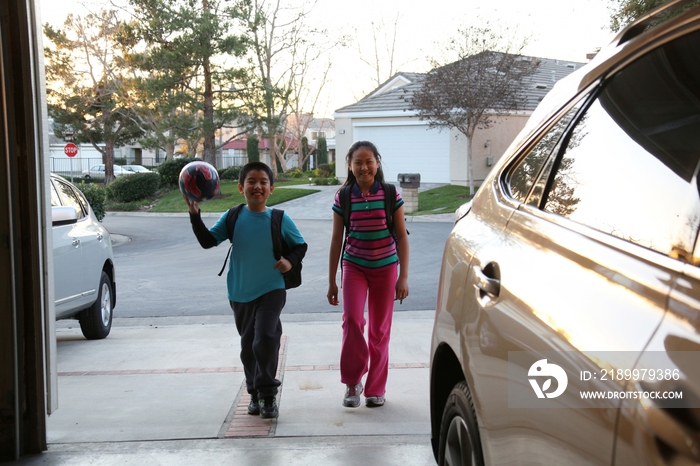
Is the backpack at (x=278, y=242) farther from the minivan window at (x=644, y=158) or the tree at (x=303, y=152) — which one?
the tree at (x=303, y=152)

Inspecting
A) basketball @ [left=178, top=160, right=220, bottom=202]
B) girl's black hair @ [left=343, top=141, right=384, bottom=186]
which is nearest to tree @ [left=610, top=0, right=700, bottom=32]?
girl's black hair @ [left=343, top=141, right=384, bottom=186]

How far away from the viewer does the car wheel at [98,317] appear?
7551 mm

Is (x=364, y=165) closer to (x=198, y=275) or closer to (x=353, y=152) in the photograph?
(x=353, y=152)

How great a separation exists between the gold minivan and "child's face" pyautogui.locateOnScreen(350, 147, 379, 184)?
1994 millimetres

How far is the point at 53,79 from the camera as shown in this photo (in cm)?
3978

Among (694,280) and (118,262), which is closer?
(694,280)

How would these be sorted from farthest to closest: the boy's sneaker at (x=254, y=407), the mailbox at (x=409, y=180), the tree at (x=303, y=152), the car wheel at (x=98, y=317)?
the tree at (x=303, y=152) < the mailbox at (x=409, y=180) < the car wheel at (x=98, y=317) < the boy's sneaker at (x=254, y=407)

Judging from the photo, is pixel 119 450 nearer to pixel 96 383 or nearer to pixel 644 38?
pixel 96 383

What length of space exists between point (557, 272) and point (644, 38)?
2.15ft

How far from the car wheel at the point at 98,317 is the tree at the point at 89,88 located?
28.3 meters

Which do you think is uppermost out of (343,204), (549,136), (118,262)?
(549,136)

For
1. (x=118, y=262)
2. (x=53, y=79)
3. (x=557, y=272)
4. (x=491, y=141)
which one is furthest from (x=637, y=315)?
(x=53, y=79)

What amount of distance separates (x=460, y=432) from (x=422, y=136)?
90.1 ft

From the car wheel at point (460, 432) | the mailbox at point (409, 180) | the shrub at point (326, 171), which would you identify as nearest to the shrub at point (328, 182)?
the shrub at point (326, 171)
